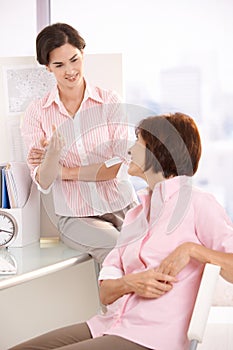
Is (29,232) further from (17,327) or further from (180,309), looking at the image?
(180,309)

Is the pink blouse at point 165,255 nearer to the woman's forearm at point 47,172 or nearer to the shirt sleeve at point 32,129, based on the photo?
the woman's forearm at point 47,172

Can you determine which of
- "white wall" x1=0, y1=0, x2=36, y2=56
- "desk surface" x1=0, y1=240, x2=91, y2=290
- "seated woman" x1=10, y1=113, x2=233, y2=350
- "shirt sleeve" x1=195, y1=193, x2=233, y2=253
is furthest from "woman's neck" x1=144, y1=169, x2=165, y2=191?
"white wall" x1=0, y1=0, x2=36, y2=56

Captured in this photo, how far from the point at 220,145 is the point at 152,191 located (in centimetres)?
180

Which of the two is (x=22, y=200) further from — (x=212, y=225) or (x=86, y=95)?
(x=212, y=225)

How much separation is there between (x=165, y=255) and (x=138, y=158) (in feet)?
0.91

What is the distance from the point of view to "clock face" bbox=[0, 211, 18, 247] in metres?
2.80

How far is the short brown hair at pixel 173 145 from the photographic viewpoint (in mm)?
1968

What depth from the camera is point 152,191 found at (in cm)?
206

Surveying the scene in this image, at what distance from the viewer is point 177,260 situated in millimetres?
1859

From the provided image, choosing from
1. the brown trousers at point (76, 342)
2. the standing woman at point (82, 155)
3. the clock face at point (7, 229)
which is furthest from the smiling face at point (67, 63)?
the brown trousers at point (76, 342)

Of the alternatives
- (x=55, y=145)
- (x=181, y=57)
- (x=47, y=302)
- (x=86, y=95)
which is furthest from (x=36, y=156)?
(x=181, y=57)

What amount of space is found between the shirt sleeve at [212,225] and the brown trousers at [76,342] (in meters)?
0.31

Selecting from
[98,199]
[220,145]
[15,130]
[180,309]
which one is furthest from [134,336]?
[220,145]

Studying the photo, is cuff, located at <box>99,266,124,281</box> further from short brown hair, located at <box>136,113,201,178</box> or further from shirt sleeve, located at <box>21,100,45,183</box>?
shirt sleeve, located at <box>21,100,45,183</box>
